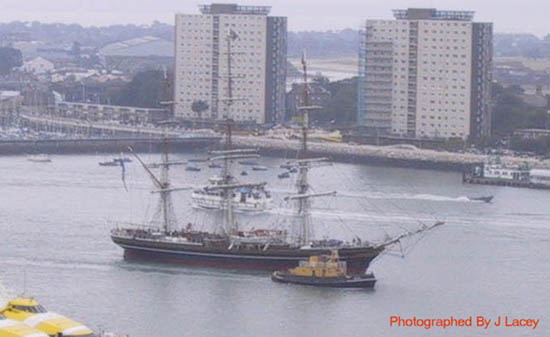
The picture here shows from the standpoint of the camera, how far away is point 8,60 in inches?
1658

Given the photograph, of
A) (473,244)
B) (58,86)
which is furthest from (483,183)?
(58,86)

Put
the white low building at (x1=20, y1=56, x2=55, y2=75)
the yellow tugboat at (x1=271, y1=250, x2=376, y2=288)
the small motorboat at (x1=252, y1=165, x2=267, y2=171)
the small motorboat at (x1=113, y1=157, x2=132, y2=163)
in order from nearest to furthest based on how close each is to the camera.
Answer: the yellow tugboat at (x1=271, y1=250, x2=376, y2=288) → the small motorboat at (x1=252, y1=165, x2=267, y2=171) → the small motorboat at (x1=113, y1=157, x2=132, y2=163) → the white low building at (x1=20, y1=56, x2=55, y2=75)

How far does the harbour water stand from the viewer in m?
12.6

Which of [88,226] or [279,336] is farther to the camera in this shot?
[88,226]

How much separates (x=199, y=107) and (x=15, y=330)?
21.1 m

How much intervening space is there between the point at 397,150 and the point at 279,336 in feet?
49.1

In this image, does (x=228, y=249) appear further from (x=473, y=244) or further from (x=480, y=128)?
(x=480, y=128)

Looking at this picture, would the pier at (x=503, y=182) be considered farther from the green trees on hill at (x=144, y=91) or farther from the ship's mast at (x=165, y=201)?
the green trees on hill at (x=144, y=91)

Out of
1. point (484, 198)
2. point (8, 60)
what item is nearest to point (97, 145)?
point (484, 198)

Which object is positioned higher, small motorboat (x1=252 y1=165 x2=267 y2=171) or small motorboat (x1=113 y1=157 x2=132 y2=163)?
small motorboat (x1=113 y1=157 x2=132 y2=163)

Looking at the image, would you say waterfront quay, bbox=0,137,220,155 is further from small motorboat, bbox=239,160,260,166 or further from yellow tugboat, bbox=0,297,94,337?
yellow tugboat, bbox=0,297,94,337

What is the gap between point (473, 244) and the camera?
16344mm

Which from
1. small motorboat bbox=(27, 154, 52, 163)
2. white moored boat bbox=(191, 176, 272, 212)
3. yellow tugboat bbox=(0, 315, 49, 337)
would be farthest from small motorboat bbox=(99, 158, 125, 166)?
yellow tugboat bbox=(0, 315, 49, 337)

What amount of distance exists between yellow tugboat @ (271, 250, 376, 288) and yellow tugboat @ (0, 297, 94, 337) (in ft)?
12.4
